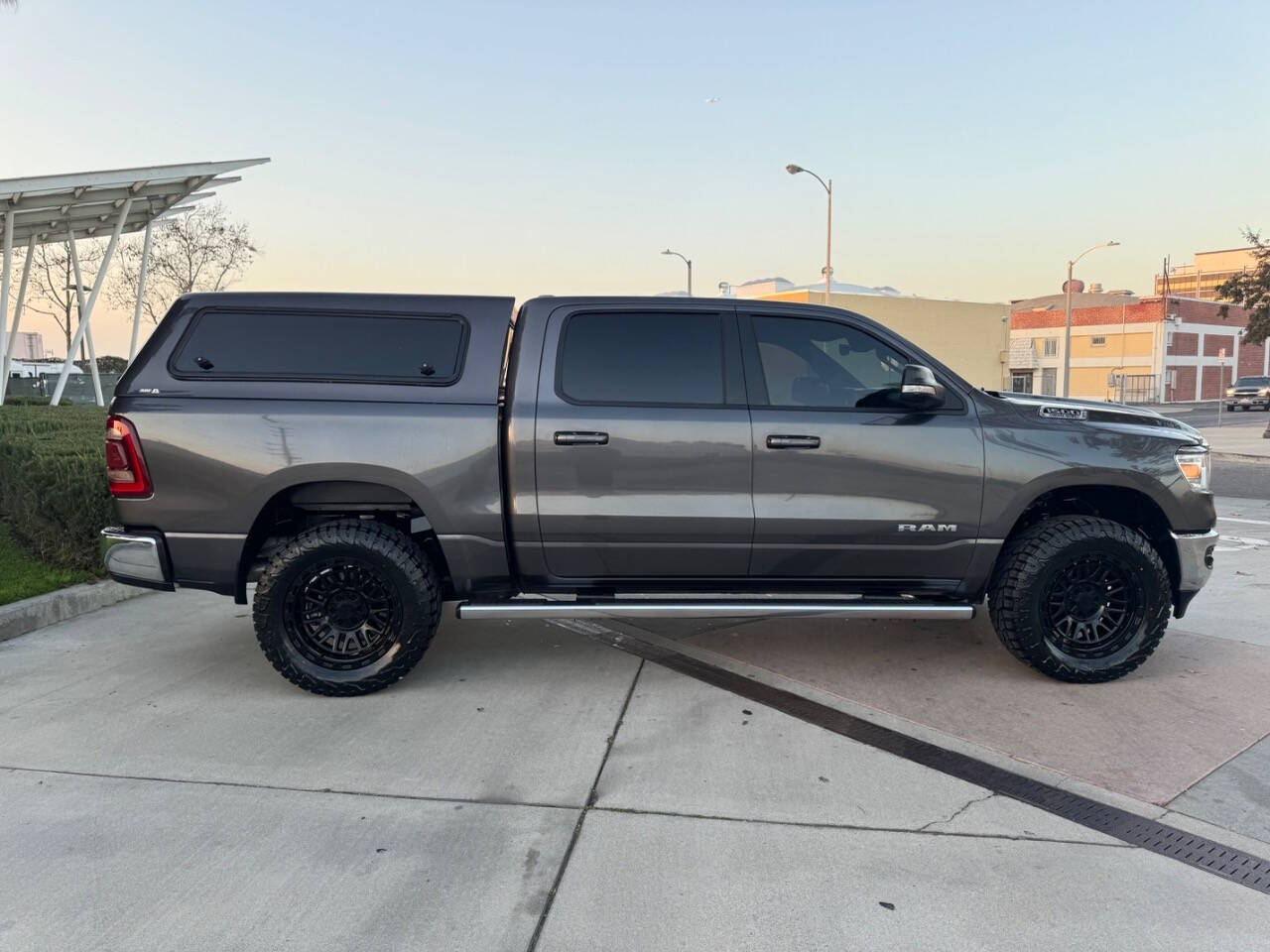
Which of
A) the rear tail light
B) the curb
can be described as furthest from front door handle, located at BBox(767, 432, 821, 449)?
the curb

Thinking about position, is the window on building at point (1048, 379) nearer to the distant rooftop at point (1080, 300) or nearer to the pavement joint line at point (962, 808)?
the distant rooftop at point (1080, 300)

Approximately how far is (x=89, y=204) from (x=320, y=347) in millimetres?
20589

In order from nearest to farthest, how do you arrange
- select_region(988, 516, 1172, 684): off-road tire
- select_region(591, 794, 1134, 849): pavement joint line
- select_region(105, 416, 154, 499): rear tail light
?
select_region(591, 794, 1134, 849): pavement joint line < select_region(105, 416, 154, 499): rear tail light < select_region(988, 516, 1172, 684): off-road tire

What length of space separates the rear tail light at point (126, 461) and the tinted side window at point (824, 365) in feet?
10.4

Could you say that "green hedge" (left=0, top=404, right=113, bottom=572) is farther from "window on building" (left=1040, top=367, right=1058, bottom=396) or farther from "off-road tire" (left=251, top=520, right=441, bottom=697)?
"window on building" (left=1040, top=367, right=1058, bottom=396)

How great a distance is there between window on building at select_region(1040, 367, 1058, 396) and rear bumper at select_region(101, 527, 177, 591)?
215 feet

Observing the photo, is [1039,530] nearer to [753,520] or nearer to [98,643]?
[753,520]

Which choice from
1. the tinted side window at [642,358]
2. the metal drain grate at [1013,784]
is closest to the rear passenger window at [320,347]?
the tinted side window at [642,358]

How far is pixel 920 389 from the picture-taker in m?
4.33

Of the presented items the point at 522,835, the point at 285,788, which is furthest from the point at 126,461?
the point at 522,835

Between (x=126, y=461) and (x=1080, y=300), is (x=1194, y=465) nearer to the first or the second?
(x=126, y=461)

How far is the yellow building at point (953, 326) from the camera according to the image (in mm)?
50344

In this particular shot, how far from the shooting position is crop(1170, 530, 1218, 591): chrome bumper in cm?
460

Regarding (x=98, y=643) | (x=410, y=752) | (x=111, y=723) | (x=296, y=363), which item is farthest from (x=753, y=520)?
(x=98, y=643)
